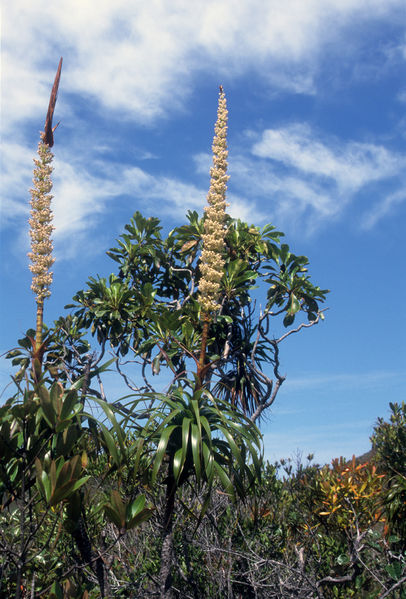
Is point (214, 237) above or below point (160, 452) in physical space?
above

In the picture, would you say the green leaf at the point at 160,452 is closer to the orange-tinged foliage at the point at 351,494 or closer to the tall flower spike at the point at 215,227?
the tall flower spike at the point at 215,227

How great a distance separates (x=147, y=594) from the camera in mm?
5445

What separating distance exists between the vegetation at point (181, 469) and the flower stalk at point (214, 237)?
2 centimetres

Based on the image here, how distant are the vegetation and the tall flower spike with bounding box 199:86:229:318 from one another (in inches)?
0.8

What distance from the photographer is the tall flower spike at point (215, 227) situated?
16.6 feet

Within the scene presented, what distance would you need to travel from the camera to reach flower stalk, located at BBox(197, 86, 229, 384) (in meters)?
5.04

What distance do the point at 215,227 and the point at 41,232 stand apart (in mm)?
1790

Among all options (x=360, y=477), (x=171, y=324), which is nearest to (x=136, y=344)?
(x=171, y=324)

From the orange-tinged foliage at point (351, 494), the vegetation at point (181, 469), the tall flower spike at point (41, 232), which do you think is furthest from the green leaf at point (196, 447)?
the orange-tinged foliage at point (351, 494)

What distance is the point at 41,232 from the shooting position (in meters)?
5.32

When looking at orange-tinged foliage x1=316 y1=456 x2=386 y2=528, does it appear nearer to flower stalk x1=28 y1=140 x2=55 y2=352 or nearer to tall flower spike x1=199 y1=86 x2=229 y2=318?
tall flower spike x1=199 y1=86 x2=229 y2=318

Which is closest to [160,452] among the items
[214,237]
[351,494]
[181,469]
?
[181,469]

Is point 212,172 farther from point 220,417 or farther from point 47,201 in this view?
point 220,417

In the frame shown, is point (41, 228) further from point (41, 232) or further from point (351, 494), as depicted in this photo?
Result: point (351, 494)
